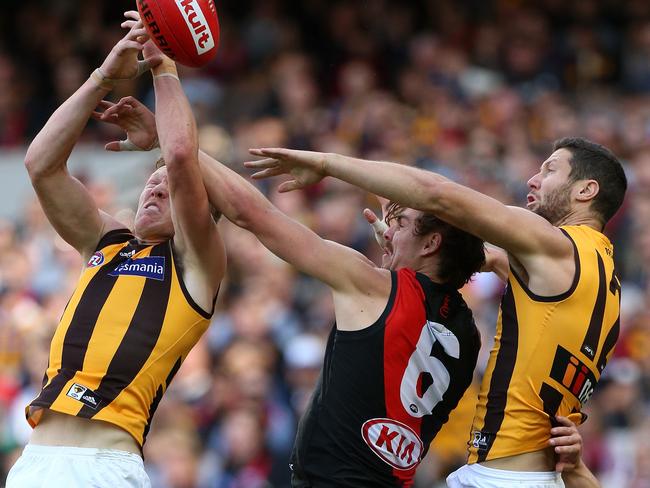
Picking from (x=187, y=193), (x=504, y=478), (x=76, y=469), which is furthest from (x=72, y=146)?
(x=504, y=478)

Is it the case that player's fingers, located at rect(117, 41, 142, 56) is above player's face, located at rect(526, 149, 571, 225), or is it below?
above

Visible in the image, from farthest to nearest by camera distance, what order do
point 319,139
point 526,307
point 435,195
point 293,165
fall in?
point 319,139 < point 526,307 < point 293,165 < point 435,195

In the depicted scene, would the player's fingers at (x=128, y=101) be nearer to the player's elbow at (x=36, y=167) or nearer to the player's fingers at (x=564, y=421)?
the player's elbow at (x=36, y=167)

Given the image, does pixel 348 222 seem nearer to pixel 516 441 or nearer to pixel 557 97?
pixel 557 97

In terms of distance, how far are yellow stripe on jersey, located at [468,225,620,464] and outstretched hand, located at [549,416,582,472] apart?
4cm

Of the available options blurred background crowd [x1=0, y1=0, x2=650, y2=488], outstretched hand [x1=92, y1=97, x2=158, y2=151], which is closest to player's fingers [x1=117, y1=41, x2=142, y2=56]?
outstretched hand [x1=92, y1=97, x2=158, y2=151]

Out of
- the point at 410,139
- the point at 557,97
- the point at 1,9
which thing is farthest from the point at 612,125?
the point at 1,9

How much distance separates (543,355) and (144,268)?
187 cm

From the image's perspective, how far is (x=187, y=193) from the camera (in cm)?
523

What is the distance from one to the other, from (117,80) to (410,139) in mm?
7070

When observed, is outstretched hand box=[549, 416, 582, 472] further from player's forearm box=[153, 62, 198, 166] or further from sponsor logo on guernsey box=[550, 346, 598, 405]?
player's forearm box=[153, 62, 198, 166]

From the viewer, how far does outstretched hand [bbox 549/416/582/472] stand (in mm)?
5211

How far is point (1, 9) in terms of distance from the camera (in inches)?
687

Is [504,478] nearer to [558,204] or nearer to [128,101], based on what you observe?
[558,204]
